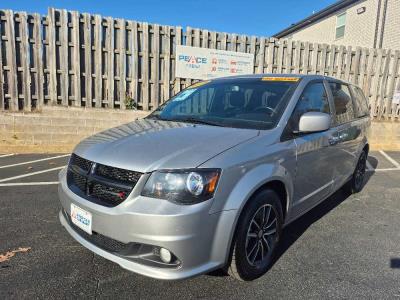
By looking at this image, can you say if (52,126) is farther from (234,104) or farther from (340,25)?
(340,25)

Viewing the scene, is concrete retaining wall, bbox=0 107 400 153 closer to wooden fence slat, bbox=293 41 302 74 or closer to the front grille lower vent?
wooden fence slat, bbox=293 41 302 74

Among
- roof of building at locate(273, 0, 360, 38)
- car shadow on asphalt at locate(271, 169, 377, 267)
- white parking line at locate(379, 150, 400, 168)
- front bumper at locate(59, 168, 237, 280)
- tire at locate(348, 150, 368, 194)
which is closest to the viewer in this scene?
front bumper at locate(59, 168, 237, 280)

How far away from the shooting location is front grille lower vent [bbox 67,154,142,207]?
2.25 m

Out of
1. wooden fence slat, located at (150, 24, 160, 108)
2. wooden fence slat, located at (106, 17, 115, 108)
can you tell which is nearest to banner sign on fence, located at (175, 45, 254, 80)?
wooden fence slat, located at (150, 24, 160, 108)

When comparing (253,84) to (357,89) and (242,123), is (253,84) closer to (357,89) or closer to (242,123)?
(242,123)

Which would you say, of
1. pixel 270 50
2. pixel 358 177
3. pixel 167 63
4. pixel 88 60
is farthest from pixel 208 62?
pixel 358 177

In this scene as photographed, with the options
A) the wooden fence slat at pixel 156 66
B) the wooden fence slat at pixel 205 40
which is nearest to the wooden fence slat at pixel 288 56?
the wooden fence slat at pixel 205 40

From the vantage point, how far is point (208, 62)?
28.2ft

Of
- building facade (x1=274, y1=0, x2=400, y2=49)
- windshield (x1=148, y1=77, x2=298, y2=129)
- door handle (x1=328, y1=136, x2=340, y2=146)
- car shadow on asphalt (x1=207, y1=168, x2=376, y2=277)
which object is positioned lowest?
car shadow on asphalt (x1=207, y1=168, x2=376, y2=277)

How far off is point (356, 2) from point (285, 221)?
55.1 feet

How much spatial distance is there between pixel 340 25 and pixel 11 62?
16170 mm

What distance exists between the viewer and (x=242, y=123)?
295cm

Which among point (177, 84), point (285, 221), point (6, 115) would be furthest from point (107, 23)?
point (285, 221)

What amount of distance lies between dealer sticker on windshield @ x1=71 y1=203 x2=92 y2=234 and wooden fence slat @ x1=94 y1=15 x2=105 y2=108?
5807 mm
